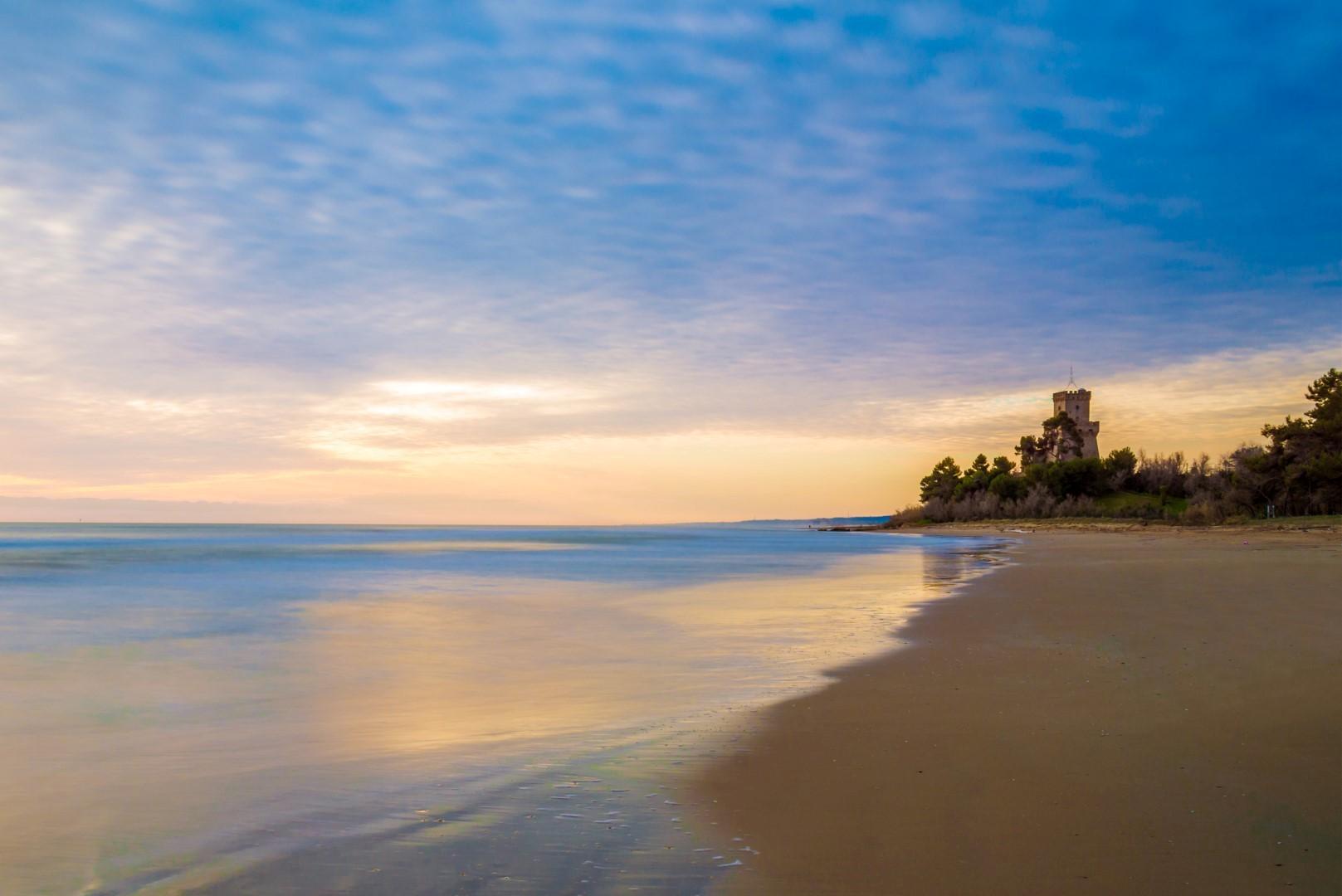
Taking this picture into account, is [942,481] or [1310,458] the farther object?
[942,481]

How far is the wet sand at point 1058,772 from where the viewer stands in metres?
3.40

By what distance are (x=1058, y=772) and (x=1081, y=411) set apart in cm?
11540

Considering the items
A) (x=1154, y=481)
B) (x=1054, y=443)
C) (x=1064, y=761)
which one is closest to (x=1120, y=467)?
(x=1154, y=481)

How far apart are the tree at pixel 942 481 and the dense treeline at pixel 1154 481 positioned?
0.47ft

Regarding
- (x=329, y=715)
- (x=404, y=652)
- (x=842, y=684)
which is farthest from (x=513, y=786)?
(x=404, y=652)

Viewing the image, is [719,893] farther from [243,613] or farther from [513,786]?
[243,613]

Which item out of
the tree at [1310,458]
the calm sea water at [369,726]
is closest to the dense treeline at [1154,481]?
the tree at [1310,458]

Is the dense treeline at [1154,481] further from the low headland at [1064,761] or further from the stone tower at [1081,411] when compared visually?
the low headland at [1064,761]

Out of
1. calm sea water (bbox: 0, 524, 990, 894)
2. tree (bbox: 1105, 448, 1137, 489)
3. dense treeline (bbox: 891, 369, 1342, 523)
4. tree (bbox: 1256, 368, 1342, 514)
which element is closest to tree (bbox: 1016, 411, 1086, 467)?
dense treeline (bbox: 891, 369, 1342, 523)

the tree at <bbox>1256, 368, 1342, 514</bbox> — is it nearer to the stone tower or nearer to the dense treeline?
the dense treeline

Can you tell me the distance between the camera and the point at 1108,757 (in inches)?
192

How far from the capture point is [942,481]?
116m

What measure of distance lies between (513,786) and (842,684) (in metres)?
3.56

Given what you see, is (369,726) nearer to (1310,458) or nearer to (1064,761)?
(1064,761)
